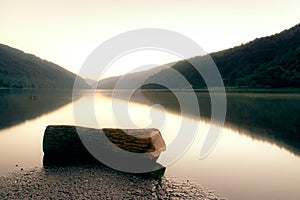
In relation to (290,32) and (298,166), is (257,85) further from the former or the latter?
(298,166)

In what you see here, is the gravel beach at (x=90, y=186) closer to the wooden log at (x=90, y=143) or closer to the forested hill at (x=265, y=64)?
the wooden log at (x=90, y=143)

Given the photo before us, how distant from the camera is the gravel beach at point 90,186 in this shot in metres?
8.20

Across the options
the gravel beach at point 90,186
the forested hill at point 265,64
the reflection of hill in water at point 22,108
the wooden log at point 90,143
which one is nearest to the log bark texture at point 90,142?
the wooden log at point 90,143

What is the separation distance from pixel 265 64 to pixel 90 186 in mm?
151856

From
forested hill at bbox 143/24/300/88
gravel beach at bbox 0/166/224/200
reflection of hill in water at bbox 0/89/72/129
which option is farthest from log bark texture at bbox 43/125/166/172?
forested hill at bbox 143/24/300/88

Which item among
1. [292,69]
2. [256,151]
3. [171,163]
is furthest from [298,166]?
[292,69]

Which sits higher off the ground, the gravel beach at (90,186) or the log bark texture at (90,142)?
the log bark texture at (90,142)

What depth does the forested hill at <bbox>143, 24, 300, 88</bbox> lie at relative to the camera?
113275 mm

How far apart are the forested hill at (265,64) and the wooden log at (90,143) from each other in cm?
10667

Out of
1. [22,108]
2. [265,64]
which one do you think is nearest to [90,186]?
[22,108]

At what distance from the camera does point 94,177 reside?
32.4ft

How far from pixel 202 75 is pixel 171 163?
189 m

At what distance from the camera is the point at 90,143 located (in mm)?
11945

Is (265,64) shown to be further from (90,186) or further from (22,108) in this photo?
(90,186)
